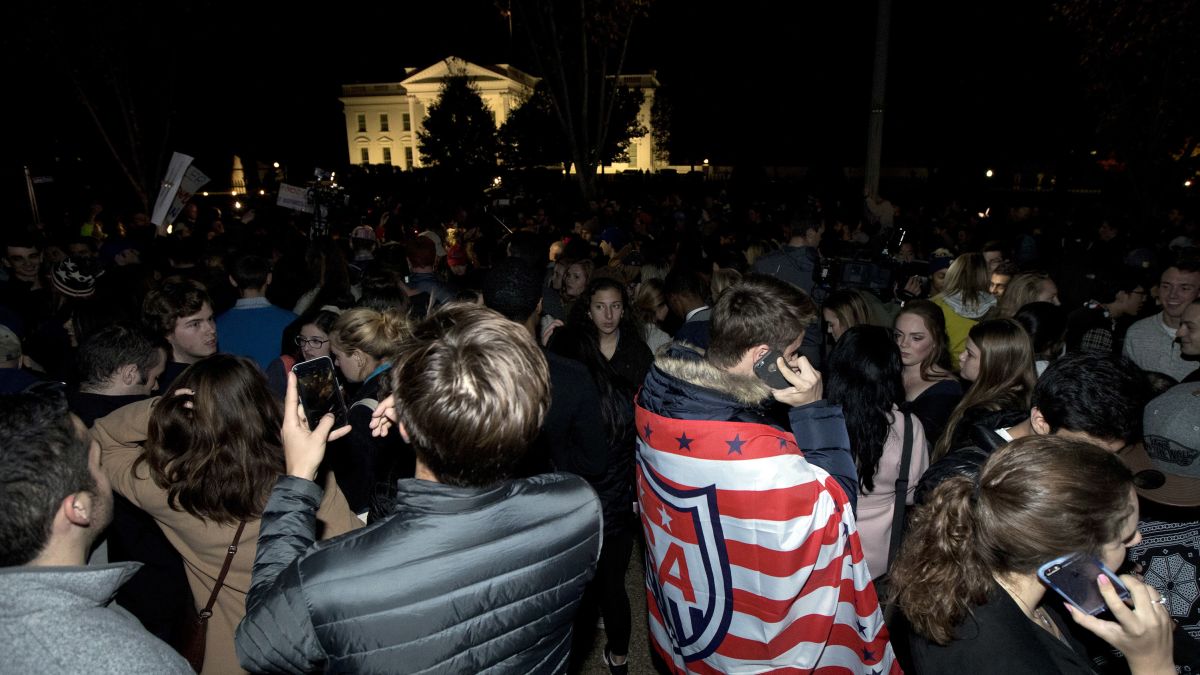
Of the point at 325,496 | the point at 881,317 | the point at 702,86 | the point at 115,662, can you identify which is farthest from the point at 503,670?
the point at 702,86

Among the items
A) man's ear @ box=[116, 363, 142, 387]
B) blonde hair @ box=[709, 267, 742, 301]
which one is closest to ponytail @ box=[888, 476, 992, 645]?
man's ear @ box=[116, 363, 142, 387]

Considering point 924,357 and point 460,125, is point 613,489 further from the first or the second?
point 460,125

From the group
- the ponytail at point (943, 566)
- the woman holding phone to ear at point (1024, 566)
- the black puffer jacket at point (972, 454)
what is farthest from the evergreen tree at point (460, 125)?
the woman holding phone to ear at point (1024, 566)

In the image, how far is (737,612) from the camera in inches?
92.7

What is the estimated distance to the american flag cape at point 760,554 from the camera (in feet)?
7.26

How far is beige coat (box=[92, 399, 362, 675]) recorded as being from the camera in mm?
2328

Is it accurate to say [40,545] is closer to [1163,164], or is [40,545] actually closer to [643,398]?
[643,398]

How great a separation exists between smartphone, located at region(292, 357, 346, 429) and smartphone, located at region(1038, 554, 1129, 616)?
1902 millimetres

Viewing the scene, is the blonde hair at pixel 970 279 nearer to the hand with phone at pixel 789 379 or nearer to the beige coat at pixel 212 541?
the hand with phone at pixel 789 379

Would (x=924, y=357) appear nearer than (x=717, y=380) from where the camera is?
No

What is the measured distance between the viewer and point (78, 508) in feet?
5.14

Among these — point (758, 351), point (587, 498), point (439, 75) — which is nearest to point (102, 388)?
point (587, 498)

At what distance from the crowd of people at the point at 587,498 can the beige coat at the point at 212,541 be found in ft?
0.03

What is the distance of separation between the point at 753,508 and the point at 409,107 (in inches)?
3634
